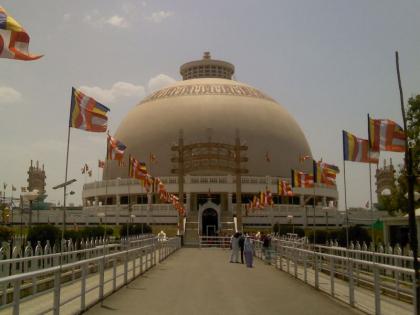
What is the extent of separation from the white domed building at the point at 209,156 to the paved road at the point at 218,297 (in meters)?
33.0

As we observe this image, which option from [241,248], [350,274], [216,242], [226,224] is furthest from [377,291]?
[226,224]

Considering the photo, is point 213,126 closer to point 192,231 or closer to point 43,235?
→ point 192,231

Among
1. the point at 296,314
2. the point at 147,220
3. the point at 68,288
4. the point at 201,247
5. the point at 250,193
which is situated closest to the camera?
the point at 296,314

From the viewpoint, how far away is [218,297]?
43.8 ft

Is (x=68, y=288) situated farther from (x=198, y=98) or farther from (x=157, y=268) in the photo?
(x=198, y=98)

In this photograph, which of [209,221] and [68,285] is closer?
[68,285]

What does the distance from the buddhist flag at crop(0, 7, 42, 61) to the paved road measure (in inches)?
229

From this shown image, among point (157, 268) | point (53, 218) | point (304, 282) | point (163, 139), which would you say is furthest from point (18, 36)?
point (163, 139)

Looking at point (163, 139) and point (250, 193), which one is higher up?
point (163, 139)

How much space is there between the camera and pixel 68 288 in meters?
14.5

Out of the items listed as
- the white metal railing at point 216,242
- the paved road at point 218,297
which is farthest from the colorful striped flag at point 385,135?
the white metal railing at point 216,242

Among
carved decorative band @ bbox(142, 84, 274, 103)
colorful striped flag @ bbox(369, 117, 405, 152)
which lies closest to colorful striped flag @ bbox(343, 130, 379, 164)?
colorful striped flag @ bbox(369, 117, 405, 152)

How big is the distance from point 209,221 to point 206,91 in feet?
81.8

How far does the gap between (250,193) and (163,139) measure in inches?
567
